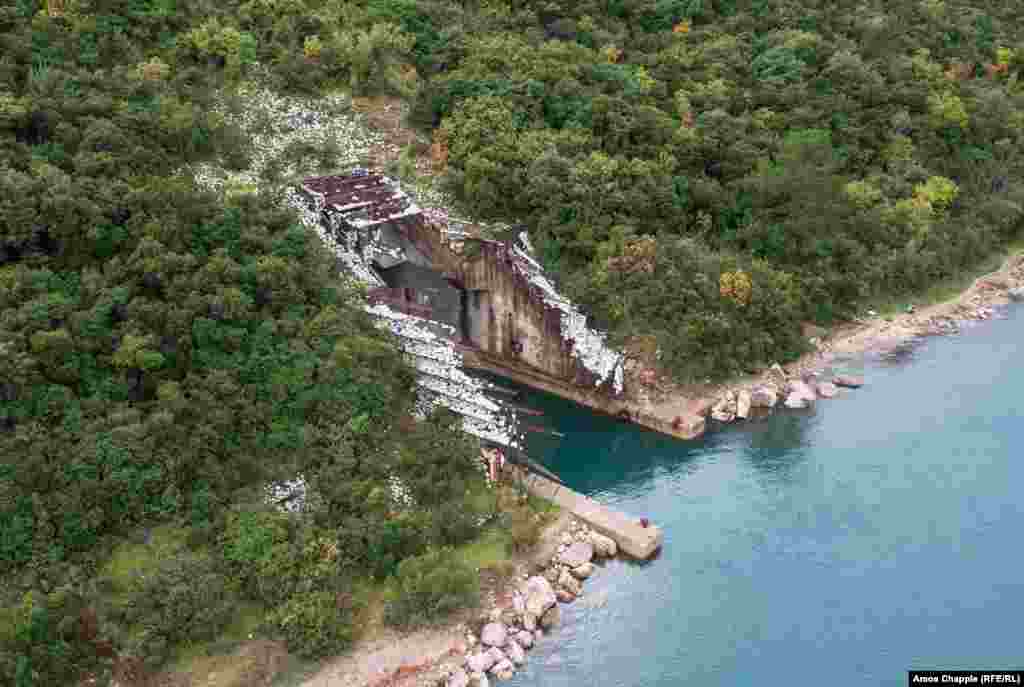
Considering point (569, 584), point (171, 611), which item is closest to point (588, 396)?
point (569, 584)

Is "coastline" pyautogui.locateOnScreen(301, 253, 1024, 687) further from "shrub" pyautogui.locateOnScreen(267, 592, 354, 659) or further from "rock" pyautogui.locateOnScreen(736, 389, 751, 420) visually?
"shrub" pyautogui.locateOnScreen(267, 592, 354, 659)

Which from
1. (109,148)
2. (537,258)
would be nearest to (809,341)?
(537,258)

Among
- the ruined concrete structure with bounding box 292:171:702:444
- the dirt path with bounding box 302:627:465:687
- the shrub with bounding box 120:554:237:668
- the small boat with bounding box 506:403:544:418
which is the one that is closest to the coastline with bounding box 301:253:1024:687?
the dirt path with bounding box 302:627:465:687

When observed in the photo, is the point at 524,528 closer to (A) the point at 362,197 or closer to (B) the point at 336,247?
(B) the point at 336,247

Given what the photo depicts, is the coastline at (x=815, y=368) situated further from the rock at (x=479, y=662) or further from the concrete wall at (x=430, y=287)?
the rock at (x=479, y=662)

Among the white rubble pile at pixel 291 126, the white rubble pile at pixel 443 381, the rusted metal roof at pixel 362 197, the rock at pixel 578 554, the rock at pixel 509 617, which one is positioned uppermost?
the white rubble pile at pixel 291 126

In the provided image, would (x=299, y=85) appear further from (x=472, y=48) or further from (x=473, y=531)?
(x=473, y=531)

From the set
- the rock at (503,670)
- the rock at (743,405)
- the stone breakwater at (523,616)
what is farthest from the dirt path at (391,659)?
the rock at (743,405)
